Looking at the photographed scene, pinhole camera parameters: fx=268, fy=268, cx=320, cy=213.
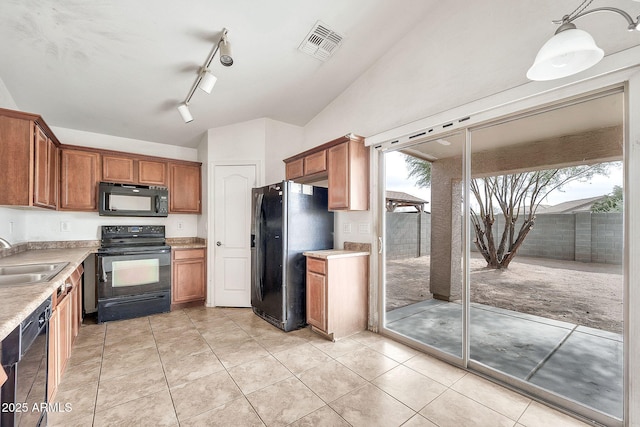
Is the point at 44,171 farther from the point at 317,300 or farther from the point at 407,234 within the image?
the point at 407,234

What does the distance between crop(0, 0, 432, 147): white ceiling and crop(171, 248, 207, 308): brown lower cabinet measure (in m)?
1.85

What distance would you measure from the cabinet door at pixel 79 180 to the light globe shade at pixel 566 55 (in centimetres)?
470

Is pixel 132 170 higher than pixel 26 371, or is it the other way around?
pixel 132 170

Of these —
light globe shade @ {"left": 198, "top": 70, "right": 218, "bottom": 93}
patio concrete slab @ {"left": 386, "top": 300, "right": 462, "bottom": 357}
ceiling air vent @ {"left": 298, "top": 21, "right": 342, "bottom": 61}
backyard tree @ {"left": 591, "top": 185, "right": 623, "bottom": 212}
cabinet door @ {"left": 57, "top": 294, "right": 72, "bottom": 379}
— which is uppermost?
ceiling air vent @ {"left": 298, "top": 21, "right": 342, "bottom": 61}

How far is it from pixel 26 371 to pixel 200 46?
8.14ft

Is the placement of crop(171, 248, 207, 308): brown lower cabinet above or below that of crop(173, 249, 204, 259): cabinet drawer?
below

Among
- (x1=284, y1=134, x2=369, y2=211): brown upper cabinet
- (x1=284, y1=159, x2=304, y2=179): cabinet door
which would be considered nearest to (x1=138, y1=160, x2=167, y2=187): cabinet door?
(x1=284, y1=159, x2=304, y2=179): cabinet door

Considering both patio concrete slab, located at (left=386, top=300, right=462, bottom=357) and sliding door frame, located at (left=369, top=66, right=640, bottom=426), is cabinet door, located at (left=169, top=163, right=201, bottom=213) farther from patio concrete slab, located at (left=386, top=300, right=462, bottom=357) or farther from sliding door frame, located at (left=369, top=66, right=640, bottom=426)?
sliding door frame, located at (left=369, top=66, right=640, bottom=426)

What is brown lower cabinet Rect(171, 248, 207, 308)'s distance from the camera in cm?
383

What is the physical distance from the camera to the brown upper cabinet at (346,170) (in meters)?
3.00

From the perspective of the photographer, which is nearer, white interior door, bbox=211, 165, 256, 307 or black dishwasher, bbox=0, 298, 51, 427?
black dishwasher, bbox=0, 298, 51, 427

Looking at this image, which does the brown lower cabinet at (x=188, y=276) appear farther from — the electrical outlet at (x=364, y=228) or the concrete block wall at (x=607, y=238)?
the concrete block wall at (x=607, y=238)

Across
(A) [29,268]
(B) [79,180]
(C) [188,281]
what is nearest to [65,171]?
(B) [79,180]

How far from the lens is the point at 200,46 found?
2365 millimetres
